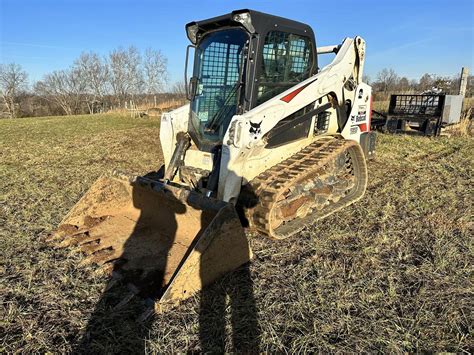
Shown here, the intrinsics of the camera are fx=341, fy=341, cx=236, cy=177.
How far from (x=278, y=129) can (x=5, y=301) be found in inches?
125

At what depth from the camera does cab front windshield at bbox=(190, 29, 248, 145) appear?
166 inches

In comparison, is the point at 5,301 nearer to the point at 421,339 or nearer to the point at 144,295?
the point at 144,295

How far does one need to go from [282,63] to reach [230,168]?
160cm

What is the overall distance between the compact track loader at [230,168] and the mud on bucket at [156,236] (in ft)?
0.04

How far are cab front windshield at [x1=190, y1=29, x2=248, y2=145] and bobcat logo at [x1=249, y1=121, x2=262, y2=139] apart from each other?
2.09 ft

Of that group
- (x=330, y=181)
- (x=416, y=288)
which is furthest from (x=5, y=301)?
(x=330, y=181)

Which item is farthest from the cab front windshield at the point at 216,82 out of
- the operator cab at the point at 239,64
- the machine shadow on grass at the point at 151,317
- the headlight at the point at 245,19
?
the machine shadow on grass at the point at 151,317

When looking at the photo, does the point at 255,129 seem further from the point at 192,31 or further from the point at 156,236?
the point at 192,31

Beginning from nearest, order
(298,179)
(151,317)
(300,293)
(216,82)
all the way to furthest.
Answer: (151,317), (300,293), (298,179), (216,82)

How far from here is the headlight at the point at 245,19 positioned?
147 inches

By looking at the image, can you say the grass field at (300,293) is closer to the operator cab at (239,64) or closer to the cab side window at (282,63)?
the operator cab at (239,64)

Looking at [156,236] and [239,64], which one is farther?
[239,64]

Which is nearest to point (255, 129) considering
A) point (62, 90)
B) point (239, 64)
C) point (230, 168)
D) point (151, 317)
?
point (230, 168)

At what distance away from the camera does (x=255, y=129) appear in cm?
362
